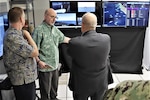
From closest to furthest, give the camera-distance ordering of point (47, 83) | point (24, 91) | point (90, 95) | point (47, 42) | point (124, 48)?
point (24, 91) → point (90, 95) → point (47, 42) → point (47, 83) → point (124, 48)

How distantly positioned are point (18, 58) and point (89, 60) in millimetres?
748

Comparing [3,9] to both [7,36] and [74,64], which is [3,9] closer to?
[7,36]

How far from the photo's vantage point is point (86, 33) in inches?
94.0

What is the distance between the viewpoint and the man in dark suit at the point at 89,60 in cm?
231

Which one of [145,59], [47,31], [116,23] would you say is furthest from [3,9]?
[145,59]

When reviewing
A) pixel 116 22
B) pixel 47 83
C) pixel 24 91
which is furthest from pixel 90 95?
pixel 116 22

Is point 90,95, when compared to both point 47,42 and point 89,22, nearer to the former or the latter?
point 89,22

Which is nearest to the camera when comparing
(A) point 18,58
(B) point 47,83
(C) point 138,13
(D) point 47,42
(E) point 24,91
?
(A) point 18,58

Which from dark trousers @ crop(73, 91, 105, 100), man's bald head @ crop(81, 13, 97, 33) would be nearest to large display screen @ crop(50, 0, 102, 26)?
man's bald head @ crop(81, 13, 97, 33)

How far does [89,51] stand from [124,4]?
2.61 meters

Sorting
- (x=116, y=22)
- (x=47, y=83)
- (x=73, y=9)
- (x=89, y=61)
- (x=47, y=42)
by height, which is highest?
(x=73, y=9)

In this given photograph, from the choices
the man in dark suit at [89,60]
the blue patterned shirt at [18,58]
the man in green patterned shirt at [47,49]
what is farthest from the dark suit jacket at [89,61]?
the man in green patterned shirt at [47,49]

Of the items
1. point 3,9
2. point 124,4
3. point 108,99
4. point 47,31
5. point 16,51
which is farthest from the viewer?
point 124,4

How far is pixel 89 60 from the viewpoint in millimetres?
2348
